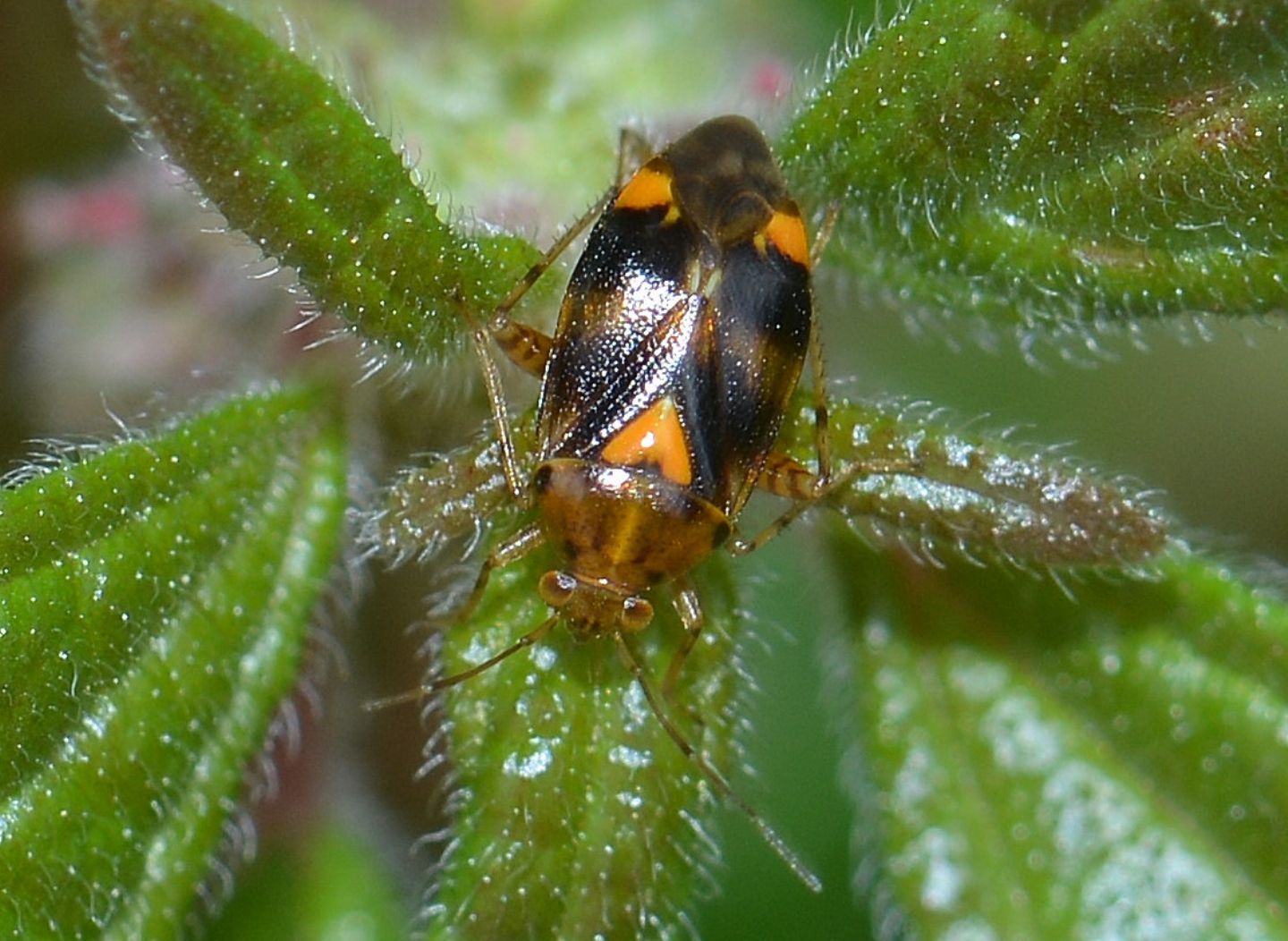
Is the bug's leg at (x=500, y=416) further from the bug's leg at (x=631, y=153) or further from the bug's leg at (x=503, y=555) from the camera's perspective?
the bug's leg at (x=631, y=153)

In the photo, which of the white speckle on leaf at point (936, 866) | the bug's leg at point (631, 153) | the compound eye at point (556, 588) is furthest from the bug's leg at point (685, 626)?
the white speckle on leaf at point (936, 866)

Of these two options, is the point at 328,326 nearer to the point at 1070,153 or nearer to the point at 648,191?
the point at 648,191

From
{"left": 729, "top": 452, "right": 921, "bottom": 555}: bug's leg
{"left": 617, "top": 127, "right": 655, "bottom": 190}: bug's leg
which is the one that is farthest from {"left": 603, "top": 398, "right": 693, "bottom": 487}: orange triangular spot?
{"left": 617, "top": 127, "right": 655, "bottom": 190}: bug's leg

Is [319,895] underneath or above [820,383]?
above

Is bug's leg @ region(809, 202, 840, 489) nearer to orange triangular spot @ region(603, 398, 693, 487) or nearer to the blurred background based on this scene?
the blurred background

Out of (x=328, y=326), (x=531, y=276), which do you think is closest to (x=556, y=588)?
(x=531, y=276)

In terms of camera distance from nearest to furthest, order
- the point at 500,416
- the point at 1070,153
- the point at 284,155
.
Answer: the point at 284,155 < the point at 1070,153 < the point at 500,416
